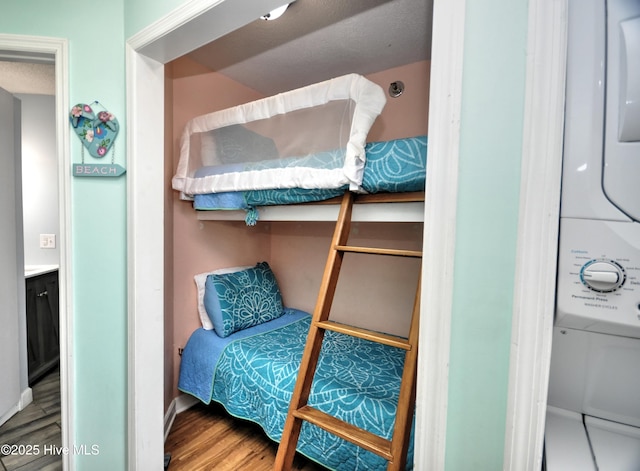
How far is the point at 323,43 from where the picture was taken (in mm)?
1952

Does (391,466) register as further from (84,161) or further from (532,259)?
(84,161)

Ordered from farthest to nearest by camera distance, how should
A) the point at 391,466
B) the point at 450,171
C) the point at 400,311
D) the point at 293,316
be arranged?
the point at 293,316, the point at 400,311, the point at 391,466, the point at 450,171

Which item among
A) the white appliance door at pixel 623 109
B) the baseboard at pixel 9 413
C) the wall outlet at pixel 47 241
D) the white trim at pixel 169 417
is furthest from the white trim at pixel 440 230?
the wall outlet at pixel 47 241

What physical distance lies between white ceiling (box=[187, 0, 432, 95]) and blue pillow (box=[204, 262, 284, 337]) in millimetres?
1623

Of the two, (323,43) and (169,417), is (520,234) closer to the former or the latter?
(323,43)

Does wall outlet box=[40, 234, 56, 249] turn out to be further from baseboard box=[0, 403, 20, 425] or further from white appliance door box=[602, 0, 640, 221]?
white appliance door box=[602, 0, 640, 221]

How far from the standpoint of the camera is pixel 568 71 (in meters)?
0.53

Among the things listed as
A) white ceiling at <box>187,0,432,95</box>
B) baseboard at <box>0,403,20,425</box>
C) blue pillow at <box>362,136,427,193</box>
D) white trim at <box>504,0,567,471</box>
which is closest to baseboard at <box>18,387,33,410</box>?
baseboard at <box>0,403,20,425</box>

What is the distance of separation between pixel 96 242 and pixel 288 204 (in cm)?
96

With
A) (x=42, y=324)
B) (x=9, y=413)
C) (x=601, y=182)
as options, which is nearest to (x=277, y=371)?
(x=601, y=182)

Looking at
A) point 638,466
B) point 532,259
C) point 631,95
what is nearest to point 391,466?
A: point 638,466

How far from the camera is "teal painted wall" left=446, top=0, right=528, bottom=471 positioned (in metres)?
0.56

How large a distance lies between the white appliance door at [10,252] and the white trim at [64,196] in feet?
3.52

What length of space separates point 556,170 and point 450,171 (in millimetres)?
174
